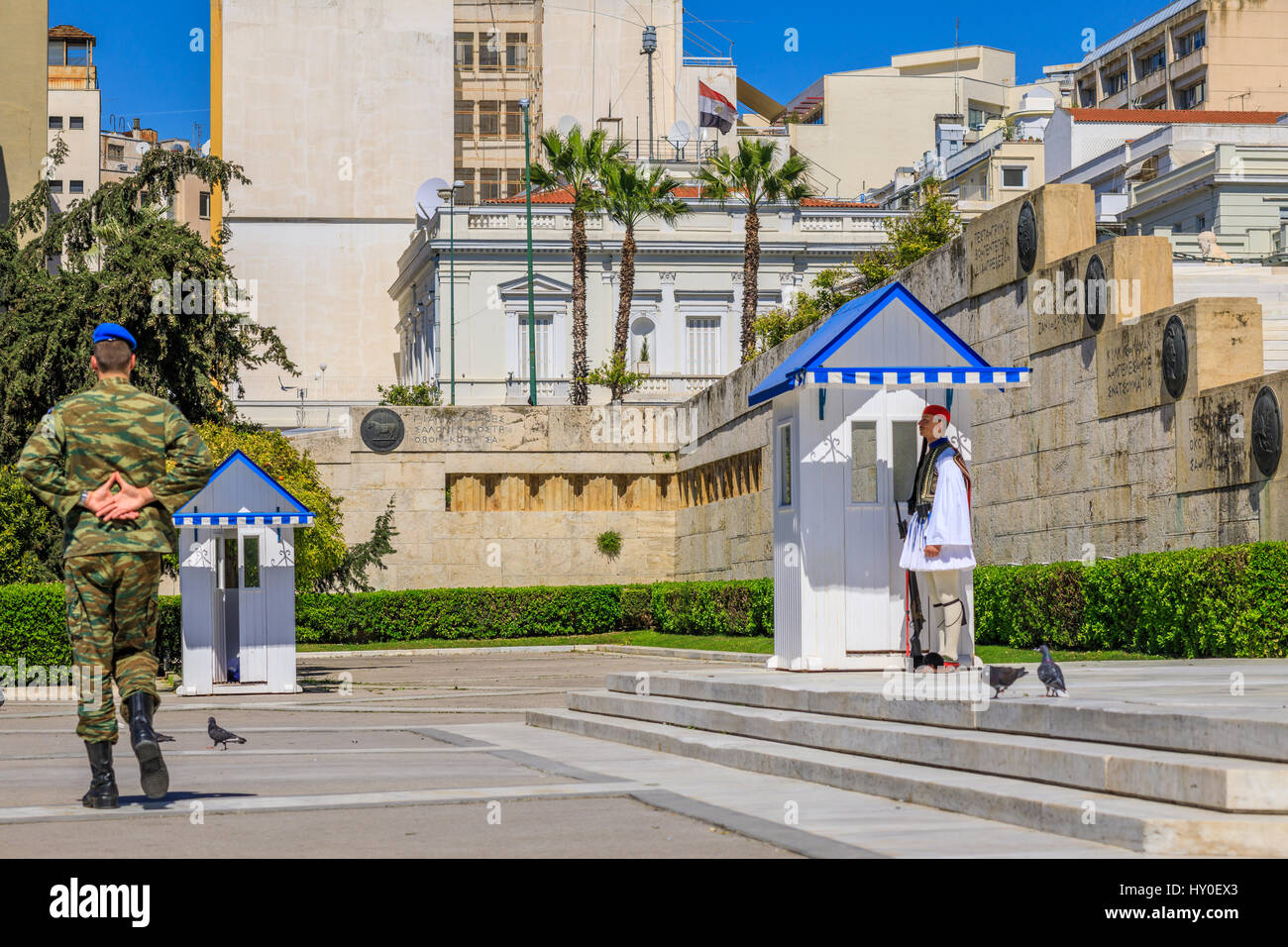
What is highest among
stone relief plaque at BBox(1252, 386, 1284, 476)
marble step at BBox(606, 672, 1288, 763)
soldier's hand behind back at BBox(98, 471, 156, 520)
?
stone relief plaque at BBox(1252, 386, 1284, 476)

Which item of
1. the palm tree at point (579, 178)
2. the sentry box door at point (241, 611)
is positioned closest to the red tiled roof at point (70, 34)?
the palm tree at point (579, 178)

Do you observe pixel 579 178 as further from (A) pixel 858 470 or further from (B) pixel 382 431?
(A) pixel 858 470

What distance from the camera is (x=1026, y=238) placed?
23.0 metres

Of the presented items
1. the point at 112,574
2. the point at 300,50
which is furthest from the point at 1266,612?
the point at 300,50

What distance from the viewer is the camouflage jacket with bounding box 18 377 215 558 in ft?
27.1

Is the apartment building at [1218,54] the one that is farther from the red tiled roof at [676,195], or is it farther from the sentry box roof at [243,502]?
the sentry box roof at [243,502]

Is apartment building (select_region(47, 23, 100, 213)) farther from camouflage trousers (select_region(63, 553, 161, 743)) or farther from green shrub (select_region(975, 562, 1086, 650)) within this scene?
camouflage trousers (select_region(63, 553, 161, 743))

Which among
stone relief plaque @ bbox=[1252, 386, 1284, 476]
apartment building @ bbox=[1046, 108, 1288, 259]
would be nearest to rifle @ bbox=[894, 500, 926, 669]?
stone relief plaque @ bbox=[1252, 386, 1284, 476]

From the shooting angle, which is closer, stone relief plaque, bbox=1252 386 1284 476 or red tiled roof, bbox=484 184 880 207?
stone relief plaque, bbox=1252 386 1284 476

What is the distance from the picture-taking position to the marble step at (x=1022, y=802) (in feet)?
20.4

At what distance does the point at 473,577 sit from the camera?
4375 cm

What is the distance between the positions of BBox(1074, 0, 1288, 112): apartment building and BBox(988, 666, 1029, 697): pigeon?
7350cm

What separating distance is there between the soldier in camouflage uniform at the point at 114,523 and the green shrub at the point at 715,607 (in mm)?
23986
